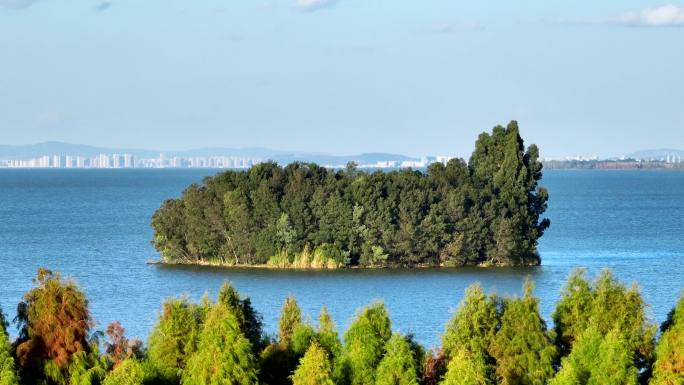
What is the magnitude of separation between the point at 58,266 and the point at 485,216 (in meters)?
22.2

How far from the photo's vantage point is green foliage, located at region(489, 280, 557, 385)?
35.6m

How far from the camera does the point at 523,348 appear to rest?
35844 millimetres

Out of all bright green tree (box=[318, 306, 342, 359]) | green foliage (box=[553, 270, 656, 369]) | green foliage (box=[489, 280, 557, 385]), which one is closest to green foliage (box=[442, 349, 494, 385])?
green foliage (box=[489, 280, 557, 385])

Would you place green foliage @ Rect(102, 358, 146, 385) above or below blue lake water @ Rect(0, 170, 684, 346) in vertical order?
above

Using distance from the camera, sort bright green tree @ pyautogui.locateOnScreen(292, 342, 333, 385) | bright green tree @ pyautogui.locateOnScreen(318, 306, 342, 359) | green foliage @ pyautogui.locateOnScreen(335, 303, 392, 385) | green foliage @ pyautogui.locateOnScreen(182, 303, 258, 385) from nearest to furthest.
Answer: bright green tree @ pyautogui.locateOnScreen(292, 342, 333, 385) → green foliage @ pyautogui.locateOnScreen(182, 303, 258, 385) → green foliage @ pyautogui.locateOnScreen(335, 303, 392, 385) → bright green tree @ pyautogui.locateOnScreen(318, 306, 342, 359)

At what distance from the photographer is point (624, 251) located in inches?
3391

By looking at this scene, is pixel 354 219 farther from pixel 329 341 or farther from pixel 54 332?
pixel 54 332

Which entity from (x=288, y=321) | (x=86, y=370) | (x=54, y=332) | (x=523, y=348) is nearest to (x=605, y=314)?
(x=523, y=348)

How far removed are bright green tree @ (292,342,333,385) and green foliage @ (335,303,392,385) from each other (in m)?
1.69

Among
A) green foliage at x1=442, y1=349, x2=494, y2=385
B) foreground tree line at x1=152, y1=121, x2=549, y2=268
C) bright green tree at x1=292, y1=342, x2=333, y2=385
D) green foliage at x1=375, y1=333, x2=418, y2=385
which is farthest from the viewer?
foreground tree line at x1=152, y1=121, x2=549, y2=268

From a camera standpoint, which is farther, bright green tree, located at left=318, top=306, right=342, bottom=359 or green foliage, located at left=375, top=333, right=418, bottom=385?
bright green tree, located at left=318, top=306, right=342, bottom=359

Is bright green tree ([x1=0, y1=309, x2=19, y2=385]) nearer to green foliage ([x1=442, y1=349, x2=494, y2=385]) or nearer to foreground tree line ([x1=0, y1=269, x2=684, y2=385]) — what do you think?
foreground tree line ([x1=0, y1=269, x2=684, y2=385])

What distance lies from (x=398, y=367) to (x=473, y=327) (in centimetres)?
386

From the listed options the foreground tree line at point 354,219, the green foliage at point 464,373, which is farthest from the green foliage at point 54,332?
the foreground tree line at point 354,219
